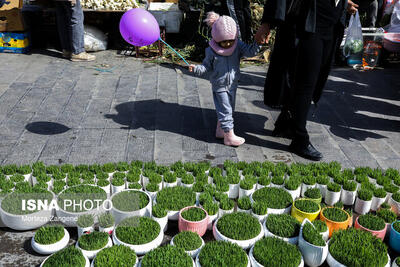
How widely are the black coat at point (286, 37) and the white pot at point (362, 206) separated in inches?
45.9

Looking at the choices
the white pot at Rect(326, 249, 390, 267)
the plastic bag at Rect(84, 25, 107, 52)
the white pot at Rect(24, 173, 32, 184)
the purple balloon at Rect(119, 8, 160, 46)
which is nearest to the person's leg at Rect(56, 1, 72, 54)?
the plastic bag at Rect(84, 25, 107, 52)

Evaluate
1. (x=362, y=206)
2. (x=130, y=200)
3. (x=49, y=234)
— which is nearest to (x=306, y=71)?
(x=362, y=206)

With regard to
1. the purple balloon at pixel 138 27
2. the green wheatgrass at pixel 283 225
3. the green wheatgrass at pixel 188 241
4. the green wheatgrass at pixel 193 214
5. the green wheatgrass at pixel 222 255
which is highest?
the purple balloon at pixel 138 27

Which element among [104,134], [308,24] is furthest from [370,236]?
[104,134]

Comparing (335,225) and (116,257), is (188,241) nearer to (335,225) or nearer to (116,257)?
(116,257)

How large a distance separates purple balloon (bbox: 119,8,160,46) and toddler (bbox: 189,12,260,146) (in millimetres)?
529

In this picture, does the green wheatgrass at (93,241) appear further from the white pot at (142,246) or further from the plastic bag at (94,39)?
the plastic bag at (94,39)

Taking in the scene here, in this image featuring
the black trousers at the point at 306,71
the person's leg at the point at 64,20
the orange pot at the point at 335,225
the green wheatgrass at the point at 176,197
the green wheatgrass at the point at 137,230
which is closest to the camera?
the green wheatgrass at the point at 137,230

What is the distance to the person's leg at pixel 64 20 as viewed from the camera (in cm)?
612

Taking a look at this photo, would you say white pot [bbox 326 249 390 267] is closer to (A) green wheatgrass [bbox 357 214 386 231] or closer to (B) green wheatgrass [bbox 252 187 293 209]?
(A) green wheatgrass [bbox 357 214 386 231]

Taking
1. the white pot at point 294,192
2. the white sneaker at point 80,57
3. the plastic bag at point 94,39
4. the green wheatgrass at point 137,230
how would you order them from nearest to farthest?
1. the green wheatgrass at point 137,230
2. the white pot at point 294,192
3. the white sneaker at point 80,57
4. the plastic bag at point 94,39

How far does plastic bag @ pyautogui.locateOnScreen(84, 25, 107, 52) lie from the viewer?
693 centimetres

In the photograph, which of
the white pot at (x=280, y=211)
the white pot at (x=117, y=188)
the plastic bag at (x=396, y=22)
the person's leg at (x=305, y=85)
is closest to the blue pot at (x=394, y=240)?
the white pot at (x=280, y=211)

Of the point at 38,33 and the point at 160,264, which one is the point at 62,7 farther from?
the point at 160,264
